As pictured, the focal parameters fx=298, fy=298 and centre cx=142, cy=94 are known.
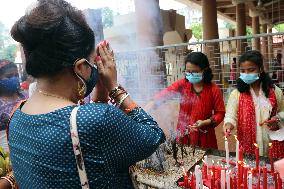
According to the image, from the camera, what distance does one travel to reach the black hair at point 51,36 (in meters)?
1.06

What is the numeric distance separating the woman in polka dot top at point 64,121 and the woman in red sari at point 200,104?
2.19m

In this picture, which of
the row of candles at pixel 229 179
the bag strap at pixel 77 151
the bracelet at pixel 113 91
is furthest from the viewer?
the row of candles at pixel 229 179

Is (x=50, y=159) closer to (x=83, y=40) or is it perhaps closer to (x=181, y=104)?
(x=83, y=40)

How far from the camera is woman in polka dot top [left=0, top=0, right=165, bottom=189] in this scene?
1.04 meters

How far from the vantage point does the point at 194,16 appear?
131 ft

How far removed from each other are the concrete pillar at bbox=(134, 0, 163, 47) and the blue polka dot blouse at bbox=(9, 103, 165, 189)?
4.06 metres

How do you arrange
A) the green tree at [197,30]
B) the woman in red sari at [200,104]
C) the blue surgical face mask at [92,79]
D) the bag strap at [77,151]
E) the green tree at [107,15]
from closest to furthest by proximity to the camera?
the bag strap at [77,151], the blue surgical face mask at [92,79], the woman in red sari at [200,104], the green tree at [107,15], the green tree at [197,30]

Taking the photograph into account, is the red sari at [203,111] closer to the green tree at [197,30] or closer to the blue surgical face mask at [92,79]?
the blue surgical face mask at [92,79]

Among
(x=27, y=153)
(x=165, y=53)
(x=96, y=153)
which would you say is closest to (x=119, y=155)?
(x=96, y=153)

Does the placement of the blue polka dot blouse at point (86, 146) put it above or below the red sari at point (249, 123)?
above

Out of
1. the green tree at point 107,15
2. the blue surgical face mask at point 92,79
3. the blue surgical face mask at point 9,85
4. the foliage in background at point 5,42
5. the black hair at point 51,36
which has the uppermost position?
the green tree at point 107,15

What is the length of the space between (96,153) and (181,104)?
2538mm

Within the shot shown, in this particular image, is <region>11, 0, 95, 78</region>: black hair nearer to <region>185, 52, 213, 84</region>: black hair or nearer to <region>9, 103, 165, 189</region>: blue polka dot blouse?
<region>9, 103, 165, 189</region>: blue polka dot blouse

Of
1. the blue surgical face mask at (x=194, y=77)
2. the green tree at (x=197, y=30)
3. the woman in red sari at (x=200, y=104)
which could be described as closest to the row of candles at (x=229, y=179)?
the woman in red sari at (x=200, y=104)
